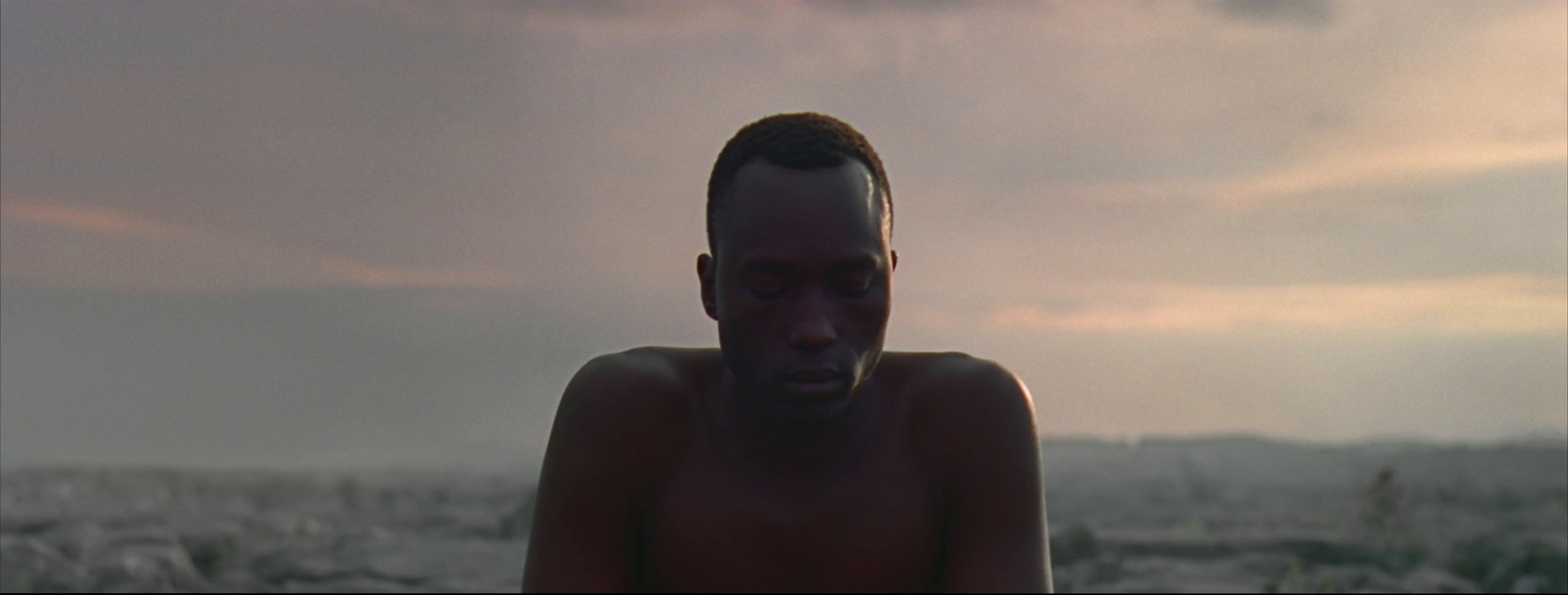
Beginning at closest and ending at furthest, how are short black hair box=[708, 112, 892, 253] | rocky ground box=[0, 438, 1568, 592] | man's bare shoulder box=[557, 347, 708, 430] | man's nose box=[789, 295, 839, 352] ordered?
man's nose box=[789, 295, 839, 352], short black hair box=[708, 112, 892, 253], man's bare shoulder box=[557, 347, 708, 430], rocky ground box=[0, 438, 1568, 592]

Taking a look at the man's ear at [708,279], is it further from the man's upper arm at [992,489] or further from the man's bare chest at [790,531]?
the man's upper arm at [992,489]

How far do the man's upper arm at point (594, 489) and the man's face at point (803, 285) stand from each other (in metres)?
0.26

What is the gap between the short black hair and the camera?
2664 mm

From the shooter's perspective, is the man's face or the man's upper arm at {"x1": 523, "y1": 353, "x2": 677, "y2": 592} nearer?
the man's face

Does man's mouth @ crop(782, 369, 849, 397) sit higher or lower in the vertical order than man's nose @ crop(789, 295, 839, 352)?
lower

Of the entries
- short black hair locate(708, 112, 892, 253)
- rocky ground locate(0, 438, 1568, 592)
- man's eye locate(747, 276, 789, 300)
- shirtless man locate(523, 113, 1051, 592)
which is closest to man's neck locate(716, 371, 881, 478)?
shirtless man locate(523, 113, 1051, 592)

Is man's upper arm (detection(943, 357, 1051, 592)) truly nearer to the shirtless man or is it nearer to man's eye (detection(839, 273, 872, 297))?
the shirtless man

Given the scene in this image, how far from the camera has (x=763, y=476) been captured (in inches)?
108

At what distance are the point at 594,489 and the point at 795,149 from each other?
720 millimetres

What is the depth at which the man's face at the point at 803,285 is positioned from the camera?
8.45ft

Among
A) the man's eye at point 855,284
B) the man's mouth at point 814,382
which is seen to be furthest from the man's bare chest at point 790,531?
the man's eye at point 855,284

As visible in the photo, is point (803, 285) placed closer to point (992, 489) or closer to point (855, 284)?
point (855, 284)

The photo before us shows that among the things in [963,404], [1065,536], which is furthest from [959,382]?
[1065,536]

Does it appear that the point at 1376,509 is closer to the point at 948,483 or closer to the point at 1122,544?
the point at 1122,544
